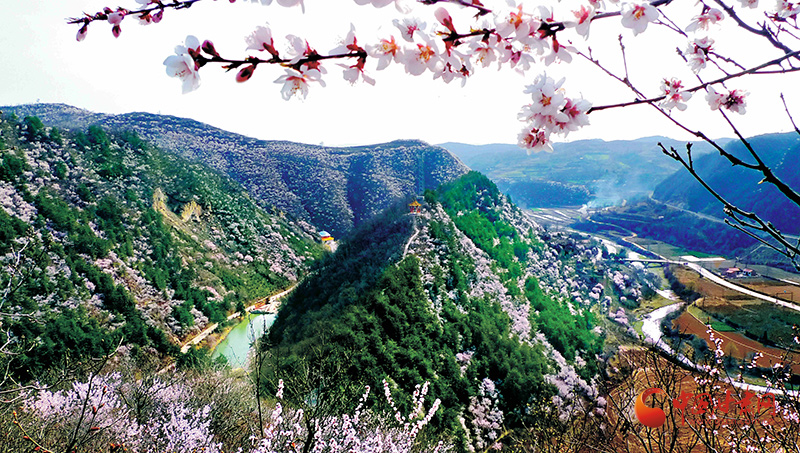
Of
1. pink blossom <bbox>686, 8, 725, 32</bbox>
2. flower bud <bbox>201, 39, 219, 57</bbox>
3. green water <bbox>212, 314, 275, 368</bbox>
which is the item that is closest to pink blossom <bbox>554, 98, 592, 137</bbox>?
pink blossom <bbox>686, 8, 725, 32</bbox>

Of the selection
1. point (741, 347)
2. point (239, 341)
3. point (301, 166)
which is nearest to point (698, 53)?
point (239, 341)

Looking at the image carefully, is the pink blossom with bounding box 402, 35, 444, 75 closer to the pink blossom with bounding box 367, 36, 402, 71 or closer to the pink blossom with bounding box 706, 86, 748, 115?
the pink blossom with bounding box 367, 36, 402, 71

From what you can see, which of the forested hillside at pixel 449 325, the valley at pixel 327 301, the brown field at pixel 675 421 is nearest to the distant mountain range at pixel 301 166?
the valley at pixel 327 301

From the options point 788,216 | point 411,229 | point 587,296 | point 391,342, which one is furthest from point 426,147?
point 788,216

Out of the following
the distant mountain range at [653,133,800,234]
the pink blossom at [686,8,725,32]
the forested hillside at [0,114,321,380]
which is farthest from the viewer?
the distant mountain range at [653,133,800,234]

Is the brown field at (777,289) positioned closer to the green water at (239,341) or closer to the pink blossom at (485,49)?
the green water at (239,341)

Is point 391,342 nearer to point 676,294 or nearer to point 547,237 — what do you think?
point 547,237
